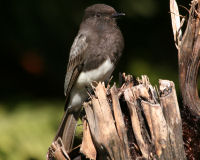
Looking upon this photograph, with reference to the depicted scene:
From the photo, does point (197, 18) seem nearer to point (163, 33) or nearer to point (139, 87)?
point (139, 87)

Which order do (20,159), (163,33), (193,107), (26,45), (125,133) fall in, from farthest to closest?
(163,33), (26,45), (20,159), (193,107), (125,133)

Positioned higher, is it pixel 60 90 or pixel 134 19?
pixel 134 19

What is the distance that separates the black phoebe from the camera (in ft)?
15.0

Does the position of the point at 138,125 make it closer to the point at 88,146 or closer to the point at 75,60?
the point at 88,146

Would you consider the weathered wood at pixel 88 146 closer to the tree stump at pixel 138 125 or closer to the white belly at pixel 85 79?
the tree stump at pixel 138 125

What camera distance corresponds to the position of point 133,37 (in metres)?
5.60

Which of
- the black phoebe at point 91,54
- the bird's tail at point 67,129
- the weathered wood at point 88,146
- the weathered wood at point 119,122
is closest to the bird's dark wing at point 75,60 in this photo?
the black phoebe at point 91,54

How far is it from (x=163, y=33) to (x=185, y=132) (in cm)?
266

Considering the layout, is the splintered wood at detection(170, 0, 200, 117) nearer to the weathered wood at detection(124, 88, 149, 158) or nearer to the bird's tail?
the weathered wood at detection(124, 88, 149, 158)

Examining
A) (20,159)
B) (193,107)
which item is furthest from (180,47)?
A: (20,159)

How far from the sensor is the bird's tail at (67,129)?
4.43m

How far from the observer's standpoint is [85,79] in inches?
187

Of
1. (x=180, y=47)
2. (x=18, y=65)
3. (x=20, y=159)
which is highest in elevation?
(x=180, y=47)

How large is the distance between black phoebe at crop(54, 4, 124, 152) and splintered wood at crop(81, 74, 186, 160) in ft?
4.75
